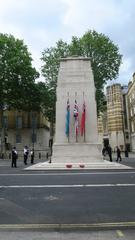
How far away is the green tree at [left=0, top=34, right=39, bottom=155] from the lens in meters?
55.0

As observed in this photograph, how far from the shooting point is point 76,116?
95.8 ft

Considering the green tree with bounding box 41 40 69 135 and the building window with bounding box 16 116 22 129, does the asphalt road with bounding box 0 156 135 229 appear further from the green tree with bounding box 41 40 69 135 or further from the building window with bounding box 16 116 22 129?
the building window with bounding box 16 116 22 129

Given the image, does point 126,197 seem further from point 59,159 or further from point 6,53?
point 6,53

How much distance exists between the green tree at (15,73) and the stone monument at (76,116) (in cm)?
2504

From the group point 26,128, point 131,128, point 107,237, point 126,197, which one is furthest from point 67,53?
point 107,237

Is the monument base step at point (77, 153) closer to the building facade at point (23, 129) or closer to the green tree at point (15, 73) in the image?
the green tree at point (15, 73)

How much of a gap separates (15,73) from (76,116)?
29.1 m

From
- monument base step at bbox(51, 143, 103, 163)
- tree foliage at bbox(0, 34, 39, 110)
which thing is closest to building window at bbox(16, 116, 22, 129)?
tree foliage at bbox(0, 34, 39, 110)

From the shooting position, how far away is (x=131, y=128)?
80875 millimetres

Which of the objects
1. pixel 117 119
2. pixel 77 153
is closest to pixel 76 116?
pixel 77 153

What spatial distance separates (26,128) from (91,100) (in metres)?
42.0

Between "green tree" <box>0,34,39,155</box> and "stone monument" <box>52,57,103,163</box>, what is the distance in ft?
82.1

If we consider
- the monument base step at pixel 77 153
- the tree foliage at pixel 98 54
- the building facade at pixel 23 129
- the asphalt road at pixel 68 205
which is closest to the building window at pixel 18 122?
the building facade at pixel 23 129

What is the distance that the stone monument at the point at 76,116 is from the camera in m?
28.3
